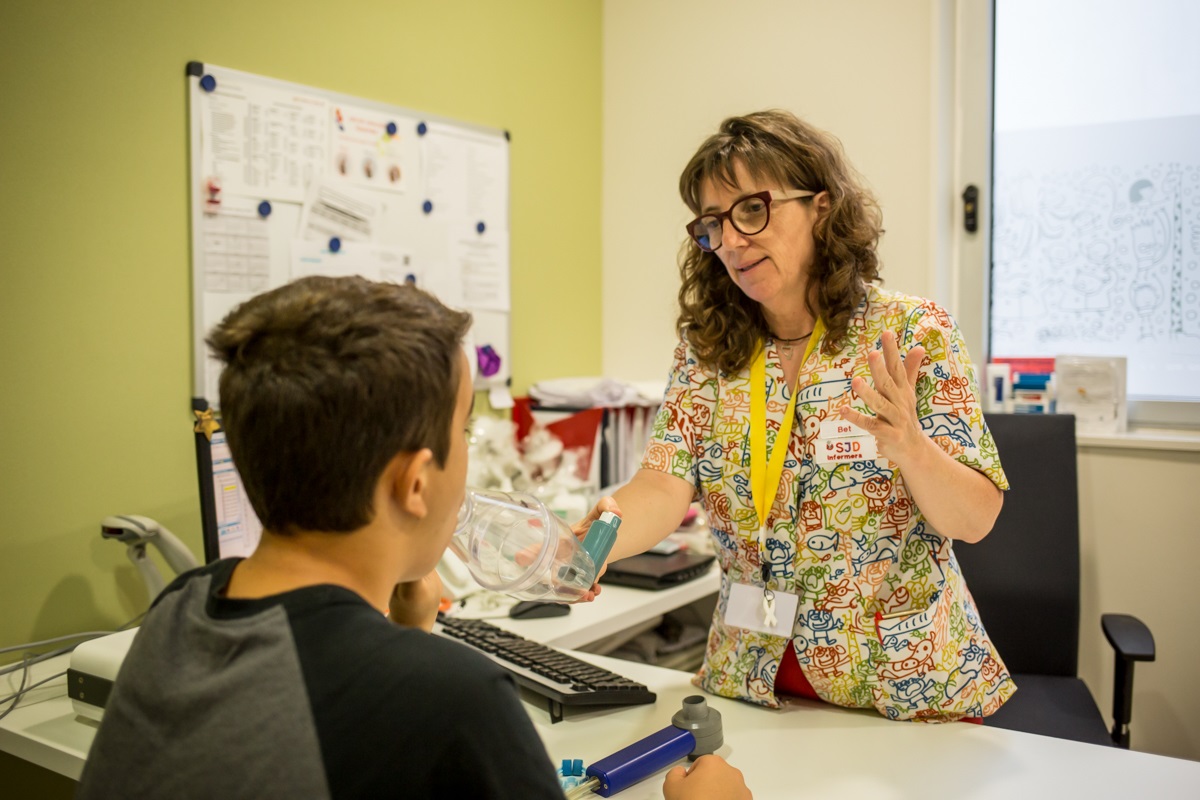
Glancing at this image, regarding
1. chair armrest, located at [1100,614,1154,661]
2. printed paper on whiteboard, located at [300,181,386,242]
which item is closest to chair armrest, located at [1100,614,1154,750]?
chair armrest, located at [1100,614,1154,661]

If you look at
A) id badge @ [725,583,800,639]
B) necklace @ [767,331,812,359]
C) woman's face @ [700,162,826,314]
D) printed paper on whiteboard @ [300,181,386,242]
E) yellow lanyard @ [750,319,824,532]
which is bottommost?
id badge @ [725,583,800,639]

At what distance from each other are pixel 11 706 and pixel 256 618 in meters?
1.06

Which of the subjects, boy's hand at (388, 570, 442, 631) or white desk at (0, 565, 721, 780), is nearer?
boy's hand at (388, 570, 442, 631)

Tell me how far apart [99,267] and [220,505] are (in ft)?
1.87

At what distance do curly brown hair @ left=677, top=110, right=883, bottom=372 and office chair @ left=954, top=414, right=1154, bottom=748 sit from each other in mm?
813

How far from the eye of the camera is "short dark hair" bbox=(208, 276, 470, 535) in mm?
773

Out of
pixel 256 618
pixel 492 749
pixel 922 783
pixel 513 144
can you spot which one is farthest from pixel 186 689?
pixel 513 144

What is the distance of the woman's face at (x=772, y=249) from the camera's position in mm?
1464

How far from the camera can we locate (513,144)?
9.30 feet

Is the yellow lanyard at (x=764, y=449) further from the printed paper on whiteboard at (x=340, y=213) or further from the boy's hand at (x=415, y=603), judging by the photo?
the printed paper on whiteboard at (x=340, y=213)

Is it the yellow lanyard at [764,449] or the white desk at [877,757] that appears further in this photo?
the yellow lanyard at [764,449]

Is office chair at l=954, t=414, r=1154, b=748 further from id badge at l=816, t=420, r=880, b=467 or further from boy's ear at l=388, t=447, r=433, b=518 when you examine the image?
boy's ear at l=388, t=447, r=433, b=518

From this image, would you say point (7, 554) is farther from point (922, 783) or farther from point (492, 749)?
point (922, 783)

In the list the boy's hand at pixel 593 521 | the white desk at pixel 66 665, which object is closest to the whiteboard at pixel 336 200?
the white desk at pixel 66 665
